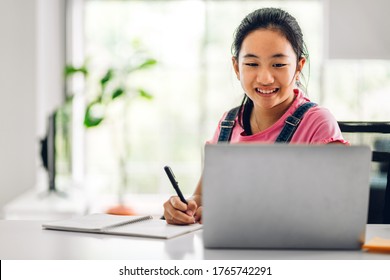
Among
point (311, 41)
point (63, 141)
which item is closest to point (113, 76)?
point (63, 141)

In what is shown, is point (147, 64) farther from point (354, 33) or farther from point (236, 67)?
point (236, 67)

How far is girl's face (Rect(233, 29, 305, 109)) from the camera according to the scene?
1816 mm

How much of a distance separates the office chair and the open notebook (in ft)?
2.41

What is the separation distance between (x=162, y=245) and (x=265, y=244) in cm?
22

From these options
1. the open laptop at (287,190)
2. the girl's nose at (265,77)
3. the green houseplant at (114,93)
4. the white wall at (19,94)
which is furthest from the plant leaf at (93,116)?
the open laptop at (287,190)

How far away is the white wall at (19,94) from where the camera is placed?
172 inches

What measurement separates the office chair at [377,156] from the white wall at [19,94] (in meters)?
2.80

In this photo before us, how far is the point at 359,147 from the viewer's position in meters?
1.23

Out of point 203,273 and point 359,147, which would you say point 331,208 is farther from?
point 203,273

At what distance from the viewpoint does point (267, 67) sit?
5.96ft

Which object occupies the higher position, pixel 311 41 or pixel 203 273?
pixel 311 41

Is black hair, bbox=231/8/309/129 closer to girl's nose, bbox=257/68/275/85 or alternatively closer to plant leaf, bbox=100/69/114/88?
girl's nose, bbox=257/68/275/85

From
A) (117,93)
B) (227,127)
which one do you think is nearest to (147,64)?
(117,93)

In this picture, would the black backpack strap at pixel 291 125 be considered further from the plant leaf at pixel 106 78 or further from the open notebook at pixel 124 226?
the plant leaf at pixel 106 78
